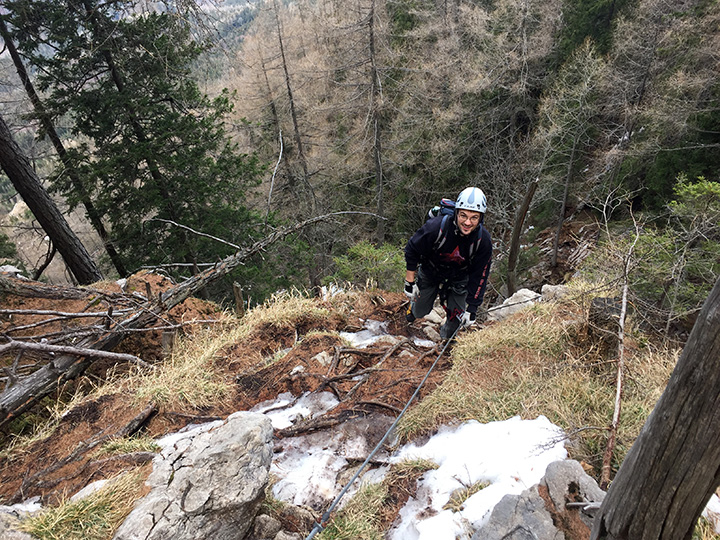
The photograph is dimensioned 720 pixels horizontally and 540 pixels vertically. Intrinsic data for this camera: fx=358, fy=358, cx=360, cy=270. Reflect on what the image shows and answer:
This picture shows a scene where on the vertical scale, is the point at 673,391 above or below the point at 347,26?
below

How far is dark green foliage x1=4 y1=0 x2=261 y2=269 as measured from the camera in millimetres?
7891

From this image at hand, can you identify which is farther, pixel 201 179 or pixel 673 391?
pixel 201 179

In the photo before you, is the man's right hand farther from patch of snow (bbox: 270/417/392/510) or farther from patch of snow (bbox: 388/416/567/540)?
patch of snow (bbox: 388/416/567/540)

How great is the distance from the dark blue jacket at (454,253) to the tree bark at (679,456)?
289 centimetres

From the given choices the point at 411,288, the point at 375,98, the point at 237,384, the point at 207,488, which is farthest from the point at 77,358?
the point at 375,98

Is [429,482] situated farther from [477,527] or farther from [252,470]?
[252,470]

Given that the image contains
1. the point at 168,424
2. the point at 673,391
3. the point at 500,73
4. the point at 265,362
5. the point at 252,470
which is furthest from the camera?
the point at 500,73

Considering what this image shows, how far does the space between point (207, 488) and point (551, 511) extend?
6.64 feet

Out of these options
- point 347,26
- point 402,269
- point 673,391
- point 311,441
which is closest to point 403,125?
point 347,26

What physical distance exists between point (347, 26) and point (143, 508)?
43.3ft

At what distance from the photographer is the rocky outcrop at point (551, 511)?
1940 mm

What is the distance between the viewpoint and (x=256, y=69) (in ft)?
60.6

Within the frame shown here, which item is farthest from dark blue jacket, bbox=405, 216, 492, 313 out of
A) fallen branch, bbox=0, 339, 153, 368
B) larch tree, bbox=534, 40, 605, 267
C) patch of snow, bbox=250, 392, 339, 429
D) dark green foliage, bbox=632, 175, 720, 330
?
larch tree, bbox=534, 40, 605, 267

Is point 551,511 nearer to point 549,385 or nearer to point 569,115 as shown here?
point 549,385
